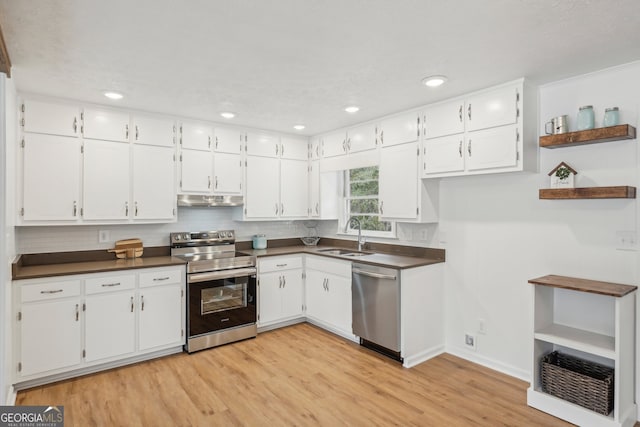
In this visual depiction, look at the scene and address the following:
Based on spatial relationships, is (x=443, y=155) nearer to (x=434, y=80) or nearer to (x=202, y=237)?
(x=434, y=80)

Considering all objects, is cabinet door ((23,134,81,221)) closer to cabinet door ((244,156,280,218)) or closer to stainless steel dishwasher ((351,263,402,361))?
cabinet door ((244,156,280,218))

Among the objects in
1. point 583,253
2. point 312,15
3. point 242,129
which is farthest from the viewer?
point 242,129

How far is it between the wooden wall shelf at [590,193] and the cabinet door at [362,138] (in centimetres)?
181

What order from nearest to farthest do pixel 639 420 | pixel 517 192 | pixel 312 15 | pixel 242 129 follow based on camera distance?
pixel 312 15 → pixel 639 420 → pixel 517 192 → pixel 242 129

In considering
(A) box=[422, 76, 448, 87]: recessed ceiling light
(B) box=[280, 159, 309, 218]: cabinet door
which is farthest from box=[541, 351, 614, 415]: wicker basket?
(B) box=[280, 159, 309, 218]: cabinet door

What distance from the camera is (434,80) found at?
9.30ft

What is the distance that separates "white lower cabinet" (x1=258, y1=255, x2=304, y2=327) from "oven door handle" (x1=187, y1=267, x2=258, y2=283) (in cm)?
18

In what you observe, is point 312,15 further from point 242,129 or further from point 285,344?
point 285,344

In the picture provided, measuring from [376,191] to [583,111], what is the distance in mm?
2363

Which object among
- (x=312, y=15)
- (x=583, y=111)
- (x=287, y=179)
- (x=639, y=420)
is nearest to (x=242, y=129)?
(x=287, y=179)

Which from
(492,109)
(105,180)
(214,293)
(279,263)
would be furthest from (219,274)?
(492,109)

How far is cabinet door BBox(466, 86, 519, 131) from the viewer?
286 cm

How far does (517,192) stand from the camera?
10.3 ft

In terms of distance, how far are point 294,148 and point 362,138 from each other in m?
1.08
